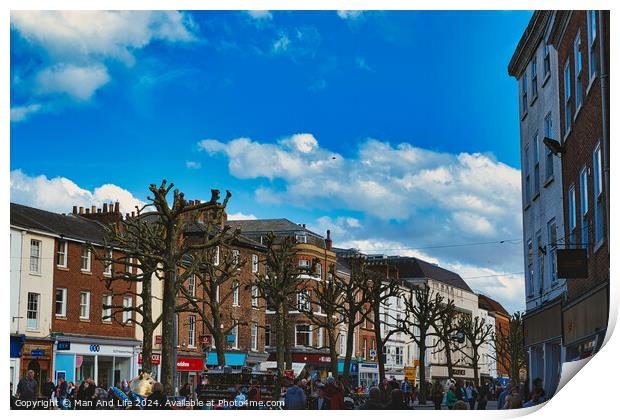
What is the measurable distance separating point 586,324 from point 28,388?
8.69 meters

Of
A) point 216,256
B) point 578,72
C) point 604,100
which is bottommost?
point 216,256

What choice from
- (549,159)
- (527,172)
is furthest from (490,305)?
(549,159)

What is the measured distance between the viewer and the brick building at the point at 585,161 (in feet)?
48.8

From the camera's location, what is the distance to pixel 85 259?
1908 cm

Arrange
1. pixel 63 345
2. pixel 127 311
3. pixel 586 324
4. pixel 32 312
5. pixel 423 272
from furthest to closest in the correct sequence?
pixel 127 311, pixel 423 272, pixel 63 345, pixel 32 312, pixel 586 324

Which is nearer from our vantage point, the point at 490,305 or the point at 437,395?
the point at 437,395

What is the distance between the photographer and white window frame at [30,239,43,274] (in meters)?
16.2

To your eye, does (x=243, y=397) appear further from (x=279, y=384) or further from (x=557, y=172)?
(x=557, y=172)

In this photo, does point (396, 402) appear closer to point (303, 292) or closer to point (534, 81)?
point (303, 292)

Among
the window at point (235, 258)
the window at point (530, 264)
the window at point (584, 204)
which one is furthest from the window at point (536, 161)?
the window at point (235, 258)

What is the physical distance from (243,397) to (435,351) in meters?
8.17

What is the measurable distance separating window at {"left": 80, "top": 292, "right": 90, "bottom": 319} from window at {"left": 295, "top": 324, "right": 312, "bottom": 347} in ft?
20.4
